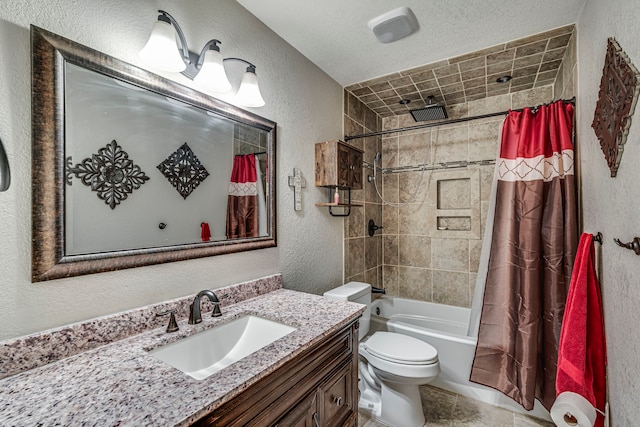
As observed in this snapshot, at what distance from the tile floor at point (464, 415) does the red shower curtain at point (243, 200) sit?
147cm

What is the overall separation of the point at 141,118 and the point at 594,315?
1.99 meters

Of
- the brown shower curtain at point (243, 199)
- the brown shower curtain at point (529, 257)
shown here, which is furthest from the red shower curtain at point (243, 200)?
the brown shower curtain at point (529, 257)

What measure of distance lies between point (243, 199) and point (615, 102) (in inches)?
61.2

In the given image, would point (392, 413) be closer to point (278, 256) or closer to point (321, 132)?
point (278, 256)

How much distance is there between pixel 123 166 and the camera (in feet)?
3.37

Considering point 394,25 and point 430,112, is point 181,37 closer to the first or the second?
point 394,25

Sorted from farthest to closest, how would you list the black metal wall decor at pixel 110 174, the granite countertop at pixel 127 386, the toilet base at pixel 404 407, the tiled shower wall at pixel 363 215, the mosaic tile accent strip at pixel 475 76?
the tiled shower wall at pixel 363 215 → the mosaic tile accent strip at pixel 475 76 → the toilet base at pixel 404 407 → the black metal wall decor at pixel 110 174 → the granite countertop at pixel 127 386

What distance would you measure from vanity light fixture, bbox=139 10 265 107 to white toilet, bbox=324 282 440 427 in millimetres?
1350

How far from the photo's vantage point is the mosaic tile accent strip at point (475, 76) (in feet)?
6.01

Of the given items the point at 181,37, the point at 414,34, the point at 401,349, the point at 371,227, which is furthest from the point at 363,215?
the point at 181,37

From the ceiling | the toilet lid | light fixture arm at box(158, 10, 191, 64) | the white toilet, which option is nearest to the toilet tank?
the white toilet

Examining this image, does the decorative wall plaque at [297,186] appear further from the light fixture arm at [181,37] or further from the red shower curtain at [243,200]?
the light fixture arm at [181,37]

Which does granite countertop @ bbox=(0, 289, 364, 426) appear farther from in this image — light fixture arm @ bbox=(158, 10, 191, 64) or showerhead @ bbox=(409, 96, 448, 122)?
showerhead @ bbox=(409, 96, 448, 122)

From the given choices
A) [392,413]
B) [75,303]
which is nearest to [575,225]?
[392,413]
